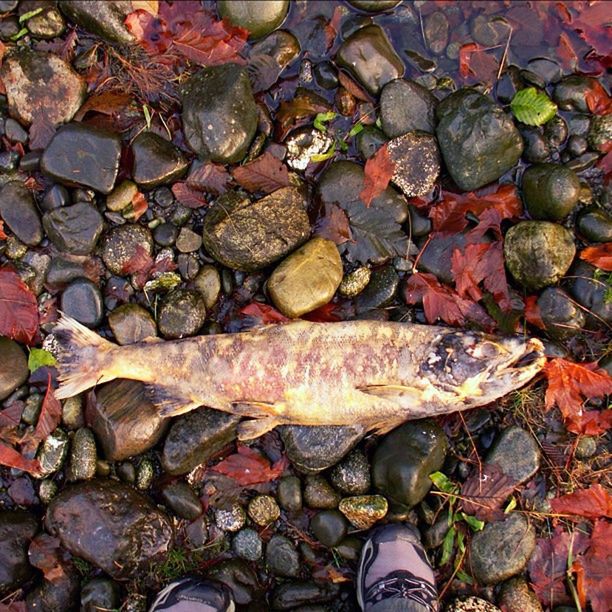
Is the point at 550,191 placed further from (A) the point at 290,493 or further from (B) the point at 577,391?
(A) the point at 290,493

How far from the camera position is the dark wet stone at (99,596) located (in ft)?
16.3

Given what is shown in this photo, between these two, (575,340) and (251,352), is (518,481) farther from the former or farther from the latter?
(251,352)

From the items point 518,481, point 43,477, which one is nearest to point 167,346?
point 43,477

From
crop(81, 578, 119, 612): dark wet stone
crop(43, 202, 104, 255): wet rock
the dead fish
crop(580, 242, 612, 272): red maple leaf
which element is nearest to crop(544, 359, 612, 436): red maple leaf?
the dead fish

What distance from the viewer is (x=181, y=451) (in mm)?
5137

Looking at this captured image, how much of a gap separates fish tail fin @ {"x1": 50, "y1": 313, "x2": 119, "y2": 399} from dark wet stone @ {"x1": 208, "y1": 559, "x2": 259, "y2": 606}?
2244 mm

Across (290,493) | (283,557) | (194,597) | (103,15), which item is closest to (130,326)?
(290,493)

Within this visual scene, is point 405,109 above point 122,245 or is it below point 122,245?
above

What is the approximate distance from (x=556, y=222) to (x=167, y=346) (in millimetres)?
4150

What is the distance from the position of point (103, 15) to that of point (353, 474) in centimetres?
536

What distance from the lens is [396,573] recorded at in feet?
16.2

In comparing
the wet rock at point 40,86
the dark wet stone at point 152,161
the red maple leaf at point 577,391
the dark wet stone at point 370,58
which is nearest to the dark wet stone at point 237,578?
the red maple leaf at point 577,391

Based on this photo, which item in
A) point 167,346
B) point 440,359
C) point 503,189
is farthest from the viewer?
point 503,189

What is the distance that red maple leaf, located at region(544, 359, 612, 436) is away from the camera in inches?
203
